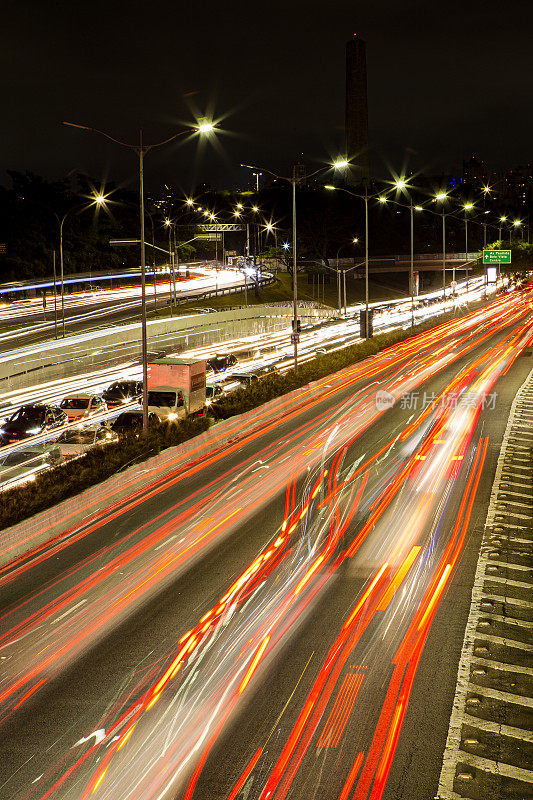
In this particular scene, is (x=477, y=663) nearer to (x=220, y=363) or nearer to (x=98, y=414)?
(x=98, y=414)

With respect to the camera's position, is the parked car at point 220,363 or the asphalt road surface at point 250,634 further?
the parked car at point 220,363

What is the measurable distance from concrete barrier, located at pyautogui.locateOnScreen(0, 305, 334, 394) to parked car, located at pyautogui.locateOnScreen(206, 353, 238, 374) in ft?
22.6

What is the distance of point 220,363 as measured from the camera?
44.6 meters

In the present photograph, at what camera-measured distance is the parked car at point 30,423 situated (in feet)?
89.3

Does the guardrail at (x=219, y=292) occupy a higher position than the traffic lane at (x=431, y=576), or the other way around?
the guardrail at (x=219, y=292)

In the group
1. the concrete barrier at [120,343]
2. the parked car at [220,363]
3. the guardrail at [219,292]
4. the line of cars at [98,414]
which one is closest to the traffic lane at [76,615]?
the line of cars at [98,414]

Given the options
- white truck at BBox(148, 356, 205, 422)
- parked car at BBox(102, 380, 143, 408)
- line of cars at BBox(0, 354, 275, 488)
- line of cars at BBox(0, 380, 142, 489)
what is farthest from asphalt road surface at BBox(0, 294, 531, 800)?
parked car at BBox(102, 380, 143, 408)

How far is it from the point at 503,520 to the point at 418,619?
18.4ft

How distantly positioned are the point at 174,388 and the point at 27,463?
362 inches

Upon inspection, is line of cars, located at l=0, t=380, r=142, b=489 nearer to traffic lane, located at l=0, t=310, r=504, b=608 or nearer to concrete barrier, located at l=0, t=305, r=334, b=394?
traffic lane, located at l=0, t=310, r=504, b=608

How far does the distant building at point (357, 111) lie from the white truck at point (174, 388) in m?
120

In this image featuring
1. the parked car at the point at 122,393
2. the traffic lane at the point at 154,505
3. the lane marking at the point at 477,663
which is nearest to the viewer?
the lane marking at the point at 477,663

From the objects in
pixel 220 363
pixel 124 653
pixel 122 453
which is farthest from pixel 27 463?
pixel 220 363

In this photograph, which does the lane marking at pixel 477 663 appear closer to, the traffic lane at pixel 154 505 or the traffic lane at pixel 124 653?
the traffic lane at pixel 124 653
